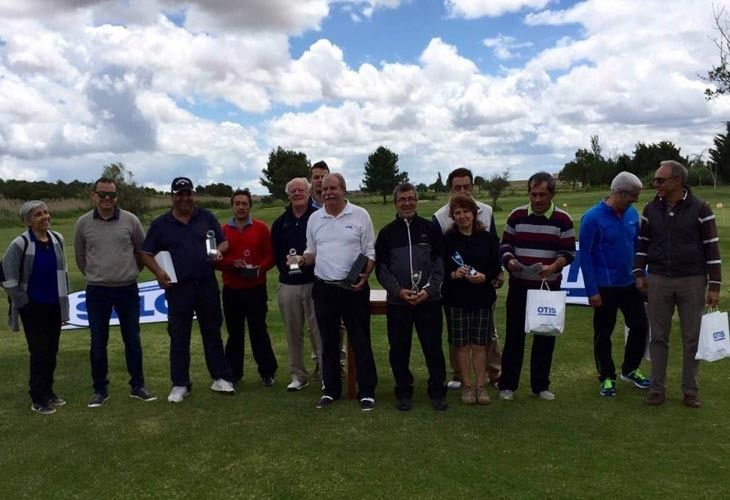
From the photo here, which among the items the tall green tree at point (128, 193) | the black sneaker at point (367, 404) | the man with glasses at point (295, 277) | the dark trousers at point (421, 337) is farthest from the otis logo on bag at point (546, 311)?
the tall green tree at point (128, 193)

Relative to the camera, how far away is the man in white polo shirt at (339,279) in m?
5.19

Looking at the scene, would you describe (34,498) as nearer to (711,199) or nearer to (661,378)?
(661,378)

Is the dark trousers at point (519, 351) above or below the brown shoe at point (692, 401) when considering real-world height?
above

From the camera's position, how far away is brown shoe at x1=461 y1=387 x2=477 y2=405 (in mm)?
5309

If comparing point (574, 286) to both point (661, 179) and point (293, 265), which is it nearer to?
point (661, 179)

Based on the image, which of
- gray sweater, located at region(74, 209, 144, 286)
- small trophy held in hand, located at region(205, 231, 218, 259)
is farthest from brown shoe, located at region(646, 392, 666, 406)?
gray sweater, located at region(74, 209, 144, 286)

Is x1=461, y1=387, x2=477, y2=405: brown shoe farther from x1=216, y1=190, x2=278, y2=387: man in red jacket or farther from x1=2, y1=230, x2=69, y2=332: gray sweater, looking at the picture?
x1=2, y1=230, x2=69, y2=332: gray sweater

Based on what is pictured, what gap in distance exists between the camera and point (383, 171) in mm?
55469

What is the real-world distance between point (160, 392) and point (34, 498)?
7.08ft

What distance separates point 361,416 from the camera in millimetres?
5074

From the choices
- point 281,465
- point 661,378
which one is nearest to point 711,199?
point 661,378

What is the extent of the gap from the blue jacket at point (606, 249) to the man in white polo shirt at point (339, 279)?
1.89 m

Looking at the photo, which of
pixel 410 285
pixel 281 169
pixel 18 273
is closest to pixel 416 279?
pixel 410 285

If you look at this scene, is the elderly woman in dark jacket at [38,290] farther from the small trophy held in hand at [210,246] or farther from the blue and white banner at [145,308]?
the blue and white banner at [145,308]
